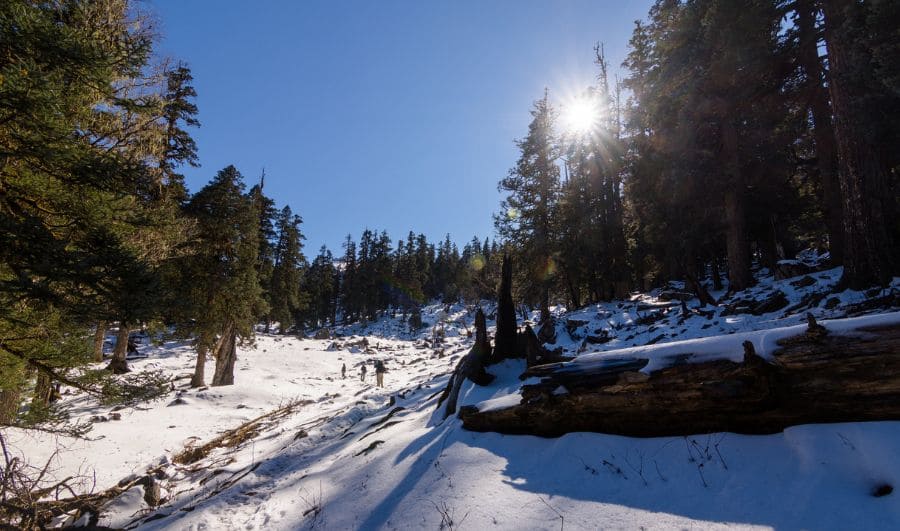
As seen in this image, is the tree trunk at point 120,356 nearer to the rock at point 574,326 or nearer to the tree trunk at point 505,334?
the tree trunk at point 505,334

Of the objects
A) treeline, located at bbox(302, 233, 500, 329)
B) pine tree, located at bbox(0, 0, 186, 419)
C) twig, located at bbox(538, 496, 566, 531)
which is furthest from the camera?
Result: treeline, located at bbox(302, 233, 500, 329)

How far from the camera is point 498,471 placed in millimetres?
4895

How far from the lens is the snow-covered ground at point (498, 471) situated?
3297mm

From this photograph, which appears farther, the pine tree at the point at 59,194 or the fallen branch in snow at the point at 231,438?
the fallen branch in snow at the point at 231,438

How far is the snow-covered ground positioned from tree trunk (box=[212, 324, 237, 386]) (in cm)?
630

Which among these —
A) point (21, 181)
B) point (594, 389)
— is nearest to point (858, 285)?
point (594, 389)

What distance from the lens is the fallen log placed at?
3623 mm

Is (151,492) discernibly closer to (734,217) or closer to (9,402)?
(9,402)

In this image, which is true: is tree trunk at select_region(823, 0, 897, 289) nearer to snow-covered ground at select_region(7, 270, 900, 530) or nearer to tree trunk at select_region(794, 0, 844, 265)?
snow-covered ground at select_region(7, 270, 900, 530)

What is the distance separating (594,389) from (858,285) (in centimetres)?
894

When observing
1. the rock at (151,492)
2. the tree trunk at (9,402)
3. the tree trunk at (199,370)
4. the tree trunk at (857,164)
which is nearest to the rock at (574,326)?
the tree trunk at (857,164)

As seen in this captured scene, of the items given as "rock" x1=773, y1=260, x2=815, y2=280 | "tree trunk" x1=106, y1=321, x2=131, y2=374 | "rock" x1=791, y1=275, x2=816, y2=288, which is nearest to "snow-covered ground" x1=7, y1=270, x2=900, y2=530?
"rock" x1=791, y1=275, x2=816, y2=288

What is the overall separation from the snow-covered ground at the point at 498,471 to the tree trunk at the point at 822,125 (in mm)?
2371

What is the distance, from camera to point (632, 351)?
214 inches
